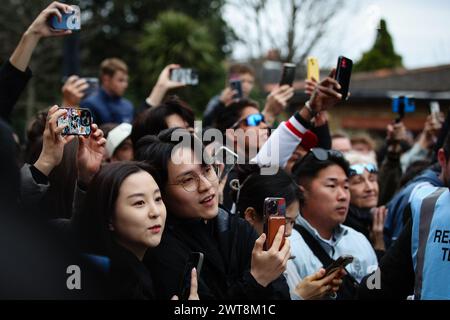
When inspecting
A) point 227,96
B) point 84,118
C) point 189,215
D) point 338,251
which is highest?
point 227,96

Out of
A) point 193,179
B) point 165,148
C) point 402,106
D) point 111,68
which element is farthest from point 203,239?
point 111,68

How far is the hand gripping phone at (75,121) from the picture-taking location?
2186mm

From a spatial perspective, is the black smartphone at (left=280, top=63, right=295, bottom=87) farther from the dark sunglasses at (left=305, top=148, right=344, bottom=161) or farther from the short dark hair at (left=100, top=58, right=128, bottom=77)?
the short dark hair at (left=100, top=58, right=128, bottom=77)

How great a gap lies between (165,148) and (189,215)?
281 mm

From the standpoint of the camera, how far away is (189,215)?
2.27 m

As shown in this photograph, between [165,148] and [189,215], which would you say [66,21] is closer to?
[165,148]

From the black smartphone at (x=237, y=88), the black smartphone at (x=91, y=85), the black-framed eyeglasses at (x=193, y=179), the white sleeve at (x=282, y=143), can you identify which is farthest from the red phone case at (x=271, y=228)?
the black smartphone at (x=91, y=85)

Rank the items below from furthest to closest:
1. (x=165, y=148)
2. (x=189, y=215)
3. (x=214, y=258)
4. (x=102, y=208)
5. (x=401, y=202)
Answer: (x=401, y=202)
(x=165, y=148)
(x=189, y=215)
(x=214, y=258)
(x=102, y=208)

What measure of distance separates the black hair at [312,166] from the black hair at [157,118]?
617mm

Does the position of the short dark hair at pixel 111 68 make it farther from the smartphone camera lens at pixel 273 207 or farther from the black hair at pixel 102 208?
the smartphone camera lens at pixel 273 207

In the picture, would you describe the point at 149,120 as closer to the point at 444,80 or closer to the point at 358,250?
the point at 358,250

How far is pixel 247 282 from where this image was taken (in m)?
2.03
